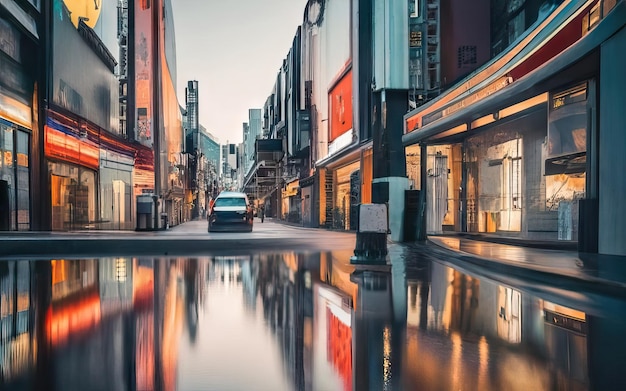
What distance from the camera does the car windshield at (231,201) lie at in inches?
1013

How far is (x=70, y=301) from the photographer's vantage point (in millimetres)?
6980

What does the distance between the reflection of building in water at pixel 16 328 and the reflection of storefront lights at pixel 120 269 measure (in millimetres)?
1459

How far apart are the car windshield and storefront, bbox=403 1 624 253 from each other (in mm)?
8278

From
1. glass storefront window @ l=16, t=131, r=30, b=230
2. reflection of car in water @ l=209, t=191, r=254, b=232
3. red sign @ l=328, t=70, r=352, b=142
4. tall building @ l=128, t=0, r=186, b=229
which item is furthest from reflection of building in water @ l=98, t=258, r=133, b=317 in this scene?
tall building @ l=128, t=0, r=186, b=229

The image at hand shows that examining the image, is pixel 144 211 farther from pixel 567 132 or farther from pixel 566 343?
pixel 566 343

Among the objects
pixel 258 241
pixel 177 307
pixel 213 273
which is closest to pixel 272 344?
pixel 177 307

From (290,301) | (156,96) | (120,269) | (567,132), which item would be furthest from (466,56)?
(156,96)

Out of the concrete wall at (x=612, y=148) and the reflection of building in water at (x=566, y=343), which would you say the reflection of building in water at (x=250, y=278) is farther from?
the concrete wall at (x=612, y=148)

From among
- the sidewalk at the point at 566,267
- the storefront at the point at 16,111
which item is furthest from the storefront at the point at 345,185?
the storefront at the point at 16,111

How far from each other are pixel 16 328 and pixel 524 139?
18384 millimetres

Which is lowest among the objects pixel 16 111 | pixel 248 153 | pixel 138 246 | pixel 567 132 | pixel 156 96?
pixel 138 246

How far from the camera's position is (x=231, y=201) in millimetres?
26047

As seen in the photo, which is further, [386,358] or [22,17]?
[22,17]

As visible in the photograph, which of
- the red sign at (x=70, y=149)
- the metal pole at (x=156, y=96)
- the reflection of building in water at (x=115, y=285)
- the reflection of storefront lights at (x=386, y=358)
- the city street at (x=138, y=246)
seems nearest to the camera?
the reflection of storefront lights at (x=386, y=358)
